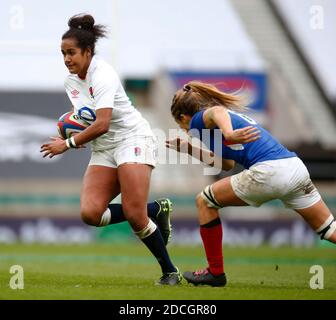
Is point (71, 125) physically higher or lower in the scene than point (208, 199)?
higher

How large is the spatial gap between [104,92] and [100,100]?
7 cm

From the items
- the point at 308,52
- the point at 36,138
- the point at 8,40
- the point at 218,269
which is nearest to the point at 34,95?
the point at 36,138

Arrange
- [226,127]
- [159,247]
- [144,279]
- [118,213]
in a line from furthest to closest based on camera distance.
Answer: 1. [144,279]
2. [118,213]
3. [159,247]
4. [226,127]

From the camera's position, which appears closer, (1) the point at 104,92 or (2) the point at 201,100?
(1) the point at 104,92

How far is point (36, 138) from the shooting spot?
2284cm

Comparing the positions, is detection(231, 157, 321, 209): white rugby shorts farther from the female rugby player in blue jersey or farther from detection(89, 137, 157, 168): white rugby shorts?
detection(89, 137, 157, 168): white rugby shorts

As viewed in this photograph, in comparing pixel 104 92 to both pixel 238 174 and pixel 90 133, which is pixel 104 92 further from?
pixel 238 174

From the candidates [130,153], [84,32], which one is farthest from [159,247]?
[84,32]

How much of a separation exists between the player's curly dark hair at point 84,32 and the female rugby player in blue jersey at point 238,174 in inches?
32.9

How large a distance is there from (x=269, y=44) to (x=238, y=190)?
20134mm

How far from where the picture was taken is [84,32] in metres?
8.25

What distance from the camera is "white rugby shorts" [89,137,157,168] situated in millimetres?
8258

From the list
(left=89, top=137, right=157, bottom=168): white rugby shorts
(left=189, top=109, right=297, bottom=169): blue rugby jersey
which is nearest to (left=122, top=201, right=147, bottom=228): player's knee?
(left=89, top=137, right=157, bottom=168): white rugby shorts
